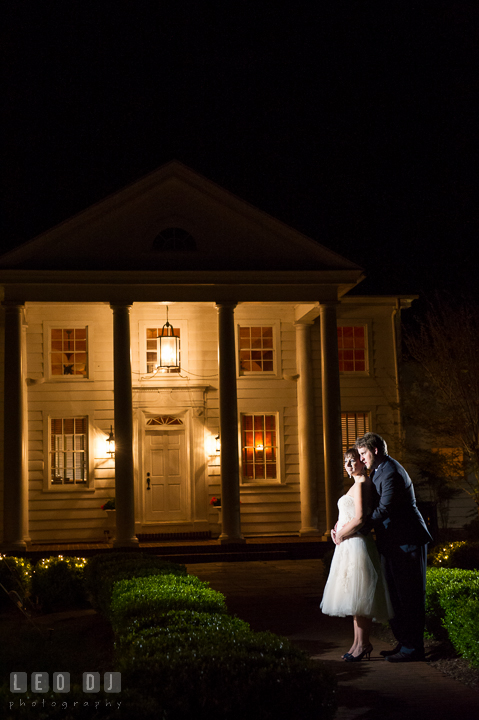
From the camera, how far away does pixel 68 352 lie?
67.1 feet

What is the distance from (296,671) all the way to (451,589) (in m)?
3.16

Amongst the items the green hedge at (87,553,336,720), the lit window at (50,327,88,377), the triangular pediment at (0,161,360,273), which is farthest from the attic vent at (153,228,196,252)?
the green hedge at (87,553,336,720)

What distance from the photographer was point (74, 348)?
808 inches

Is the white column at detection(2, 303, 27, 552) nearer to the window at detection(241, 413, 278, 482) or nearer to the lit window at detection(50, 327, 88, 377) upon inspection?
the lit window at detection(50, 327, 88, 377)

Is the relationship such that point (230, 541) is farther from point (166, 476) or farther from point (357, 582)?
point (357, 582)

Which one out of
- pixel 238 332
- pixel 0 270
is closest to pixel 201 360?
pixel 238 332

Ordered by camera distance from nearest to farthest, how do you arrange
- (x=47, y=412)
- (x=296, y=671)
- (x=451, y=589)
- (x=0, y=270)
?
(x=296, y=671) → (x=451, y=589) → (x=0, y=270) → (x=47, y=412)

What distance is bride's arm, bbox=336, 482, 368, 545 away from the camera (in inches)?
272

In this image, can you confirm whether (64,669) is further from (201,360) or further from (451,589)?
(201,360)

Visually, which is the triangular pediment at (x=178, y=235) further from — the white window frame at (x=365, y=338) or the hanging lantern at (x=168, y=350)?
the white window frame at (x=365, y=338)

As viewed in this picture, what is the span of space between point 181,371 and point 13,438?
506 cm

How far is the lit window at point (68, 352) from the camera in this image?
67.1 ft

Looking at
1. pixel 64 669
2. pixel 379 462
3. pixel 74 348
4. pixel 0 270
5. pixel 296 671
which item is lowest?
pixel 64 669

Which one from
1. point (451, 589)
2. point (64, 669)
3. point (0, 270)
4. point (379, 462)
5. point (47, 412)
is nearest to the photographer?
point (64, 669)
